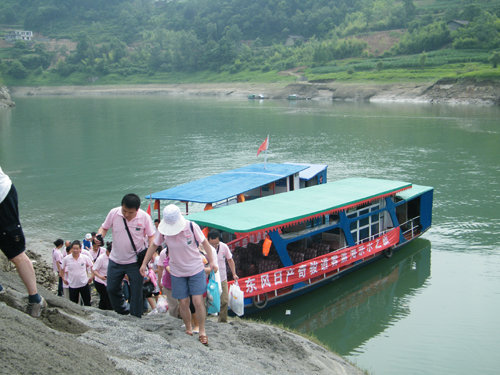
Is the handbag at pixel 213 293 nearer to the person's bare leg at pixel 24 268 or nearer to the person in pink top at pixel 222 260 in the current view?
the person in pink top at pixel 222 260

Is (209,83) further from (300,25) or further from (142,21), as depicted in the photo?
(142,21)

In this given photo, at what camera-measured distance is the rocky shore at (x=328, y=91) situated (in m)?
74.1

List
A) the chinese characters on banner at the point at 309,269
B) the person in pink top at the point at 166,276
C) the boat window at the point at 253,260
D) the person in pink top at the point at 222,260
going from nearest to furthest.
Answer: the person in pink top at the point at 166,276, the person in pink top at the point at 222,260, the chinese characters on banner at the point at 309,269, the boat window at the point at 253,260

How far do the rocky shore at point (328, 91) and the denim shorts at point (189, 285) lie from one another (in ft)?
242

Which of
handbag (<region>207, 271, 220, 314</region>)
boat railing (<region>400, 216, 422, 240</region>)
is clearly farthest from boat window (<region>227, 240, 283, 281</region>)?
boat railing (<region>400, 216, 422, 240</region>)

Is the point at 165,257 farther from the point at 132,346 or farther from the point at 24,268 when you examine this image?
the point at 24,268

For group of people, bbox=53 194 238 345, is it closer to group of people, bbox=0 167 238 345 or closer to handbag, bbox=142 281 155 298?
group of people, bbox=0 167 238 345

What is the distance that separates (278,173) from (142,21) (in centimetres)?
16923

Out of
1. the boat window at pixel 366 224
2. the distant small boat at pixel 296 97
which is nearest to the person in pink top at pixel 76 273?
the boat window at pixel 366 224

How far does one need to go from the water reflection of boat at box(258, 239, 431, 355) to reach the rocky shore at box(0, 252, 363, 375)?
3.34m

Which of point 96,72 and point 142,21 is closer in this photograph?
point 96,72

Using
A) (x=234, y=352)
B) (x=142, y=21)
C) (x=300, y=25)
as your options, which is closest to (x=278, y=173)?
(x=234, y=352)

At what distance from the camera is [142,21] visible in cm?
17362

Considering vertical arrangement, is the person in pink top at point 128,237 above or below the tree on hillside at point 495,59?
below
